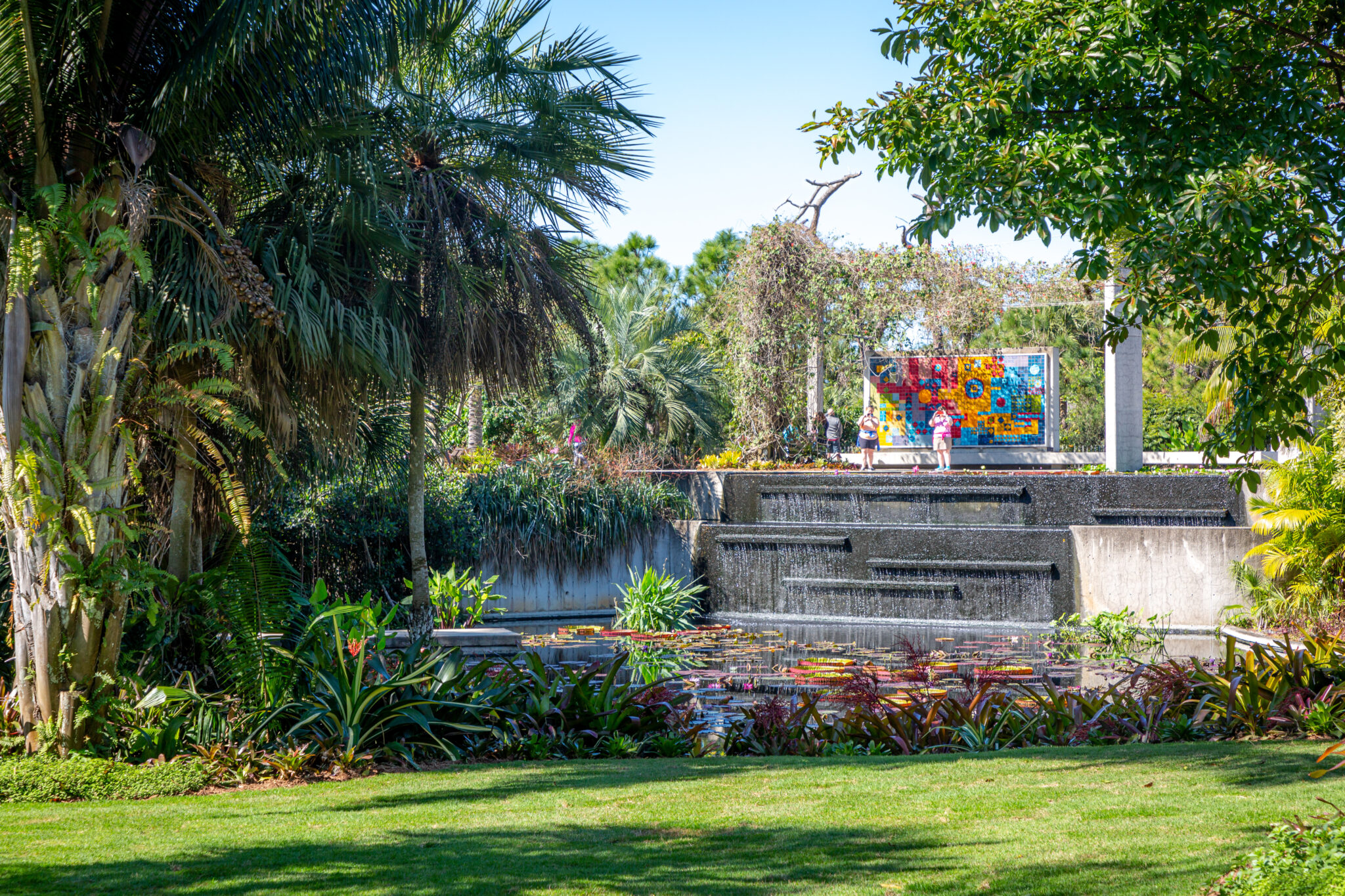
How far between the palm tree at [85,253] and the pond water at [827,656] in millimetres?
4139

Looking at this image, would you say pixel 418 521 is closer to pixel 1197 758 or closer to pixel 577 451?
pixel 1197 758

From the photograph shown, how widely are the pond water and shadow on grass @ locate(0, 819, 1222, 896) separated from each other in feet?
11.6

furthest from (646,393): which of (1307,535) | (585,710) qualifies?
(585,710)

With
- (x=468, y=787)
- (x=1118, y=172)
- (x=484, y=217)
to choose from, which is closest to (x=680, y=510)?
(x=484, y=217)

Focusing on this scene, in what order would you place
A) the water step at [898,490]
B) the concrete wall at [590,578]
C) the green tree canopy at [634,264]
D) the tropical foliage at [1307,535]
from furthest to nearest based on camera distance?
the green tree canopy at [634,264] < the water step at [898,490] < the concrete wall at [590,578] < the tropical foliage at [1307,535]

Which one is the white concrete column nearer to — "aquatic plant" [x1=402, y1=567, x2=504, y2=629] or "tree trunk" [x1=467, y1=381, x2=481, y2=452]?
"aquatic plant" [x1=402, y1=567, x2=504, y2=629]

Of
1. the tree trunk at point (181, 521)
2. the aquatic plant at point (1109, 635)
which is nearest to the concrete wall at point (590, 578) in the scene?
the aquatic plant at point (1109, 635)

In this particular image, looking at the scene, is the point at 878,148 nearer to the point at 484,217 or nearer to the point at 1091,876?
the point at 1091,876

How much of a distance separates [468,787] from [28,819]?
193 cm

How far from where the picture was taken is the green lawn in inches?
147

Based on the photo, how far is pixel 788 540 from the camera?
16.4 metres

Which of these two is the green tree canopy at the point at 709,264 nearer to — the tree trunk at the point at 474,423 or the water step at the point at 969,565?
the tree trunk at the point at 474,423

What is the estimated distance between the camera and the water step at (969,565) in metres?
15.2

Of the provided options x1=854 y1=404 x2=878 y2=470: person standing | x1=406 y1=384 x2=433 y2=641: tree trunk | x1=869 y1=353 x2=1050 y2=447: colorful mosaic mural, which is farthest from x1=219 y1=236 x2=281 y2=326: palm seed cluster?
x1=869 y1=353 x2=1050 y2=447: colorful mosaic mural
